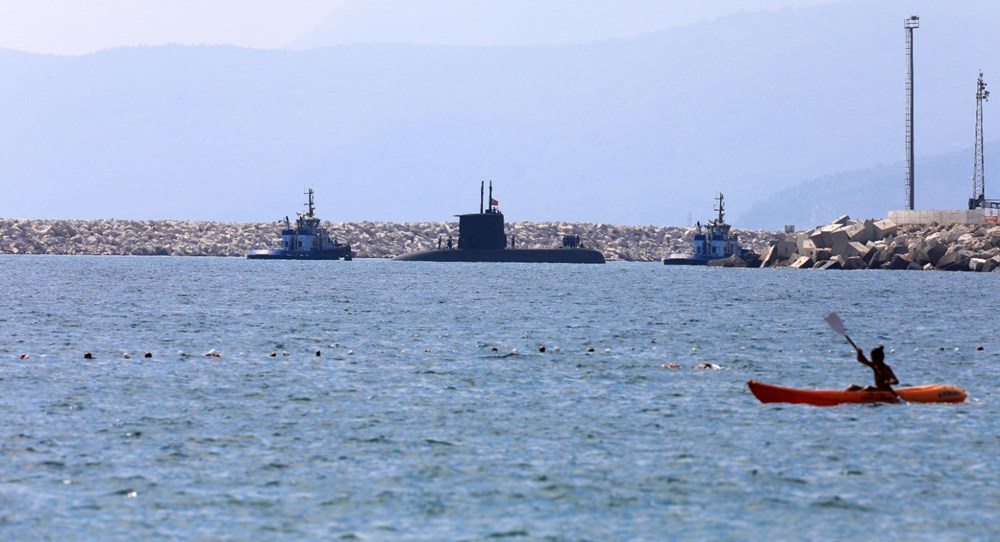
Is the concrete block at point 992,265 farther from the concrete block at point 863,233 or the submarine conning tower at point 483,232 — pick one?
the submarine conning tower at point 483,232

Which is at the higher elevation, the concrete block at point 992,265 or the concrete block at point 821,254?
the concrete block at point 821,254

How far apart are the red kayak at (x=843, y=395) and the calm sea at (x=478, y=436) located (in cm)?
28

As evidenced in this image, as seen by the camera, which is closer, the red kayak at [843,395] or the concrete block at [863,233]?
the red kayak at [843,395]

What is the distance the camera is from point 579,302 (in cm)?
8244

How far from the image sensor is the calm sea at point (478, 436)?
21328 millimetres

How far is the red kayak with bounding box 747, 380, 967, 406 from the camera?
106 ft

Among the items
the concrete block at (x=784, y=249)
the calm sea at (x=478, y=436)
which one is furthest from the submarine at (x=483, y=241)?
the calm sea at (x=478, y=436)

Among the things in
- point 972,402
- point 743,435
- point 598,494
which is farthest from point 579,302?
point 598,494

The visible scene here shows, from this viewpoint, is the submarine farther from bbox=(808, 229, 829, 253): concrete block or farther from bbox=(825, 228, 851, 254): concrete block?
bbox=(825, 228, 851, 254): concrete block

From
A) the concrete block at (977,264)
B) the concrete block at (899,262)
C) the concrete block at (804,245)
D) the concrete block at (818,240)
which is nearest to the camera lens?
the concrete block at (977,264)

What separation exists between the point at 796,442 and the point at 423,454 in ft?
23.4

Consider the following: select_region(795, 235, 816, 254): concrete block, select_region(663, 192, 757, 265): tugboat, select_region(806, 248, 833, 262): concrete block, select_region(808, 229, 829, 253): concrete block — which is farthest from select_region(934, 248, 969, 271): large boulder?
select_region(663, 192, 757, 265): tugboat

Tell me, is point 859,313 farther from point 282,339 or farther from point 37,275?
point 37,275

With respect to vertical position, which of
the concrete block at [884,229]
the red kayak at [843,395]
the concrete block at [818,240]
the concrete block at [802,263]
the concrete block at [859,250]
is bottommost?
the concrete block at [802,263]
